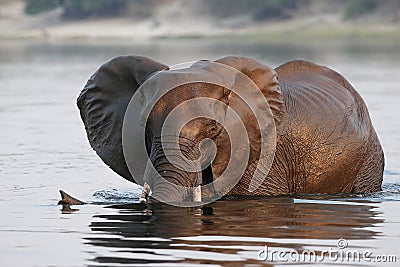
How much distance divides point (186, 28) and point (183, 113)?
1526 inches

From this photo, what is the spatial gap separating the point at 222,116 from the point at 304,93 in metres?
1.37

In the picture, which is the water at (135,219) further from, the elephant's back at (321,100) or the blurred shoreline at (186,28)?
the blurred shoreline at (186,28)

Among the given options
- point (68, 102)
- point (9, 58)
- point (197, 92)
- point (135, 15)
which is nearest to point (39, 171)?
point (197, 92)

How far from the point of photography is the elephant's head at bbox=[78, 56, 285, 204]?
738cm

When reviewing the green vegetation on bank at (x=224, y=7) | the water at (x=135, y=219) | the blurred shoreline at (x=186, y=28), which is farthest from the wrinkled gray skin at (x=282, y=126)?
the green vegetation on bank at (x=224, y=7)

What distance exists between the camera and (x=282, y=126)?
8.53 metres

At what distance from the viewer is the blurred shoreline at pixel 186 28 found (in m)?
42.9

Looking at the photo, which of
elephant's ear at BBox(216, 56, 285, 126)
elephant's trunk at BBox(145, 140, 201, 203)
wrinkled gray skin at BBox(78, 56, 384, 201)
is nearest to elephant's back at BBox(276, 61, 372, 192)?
wrinkled gray skin at BBox(78, 56, 384, 201)

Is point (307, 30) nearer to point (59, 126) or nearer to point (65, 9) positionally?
point (65, 9)

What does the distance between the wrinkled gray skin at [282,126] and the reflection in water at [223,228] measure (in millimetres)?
251

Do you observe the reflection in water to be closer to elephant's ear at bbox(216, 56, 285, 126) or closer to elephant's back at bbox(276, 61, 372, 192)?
elephant's back at bbox(276, 61, 372, 192)

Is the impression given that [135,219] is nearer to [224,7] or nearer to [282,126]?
[282,126]

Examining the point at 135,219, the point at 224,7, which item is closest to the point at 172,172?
the point at 135,219

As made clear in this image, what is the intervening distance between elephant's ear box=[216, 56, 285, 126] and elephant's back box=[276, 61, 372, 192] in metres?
0.41
